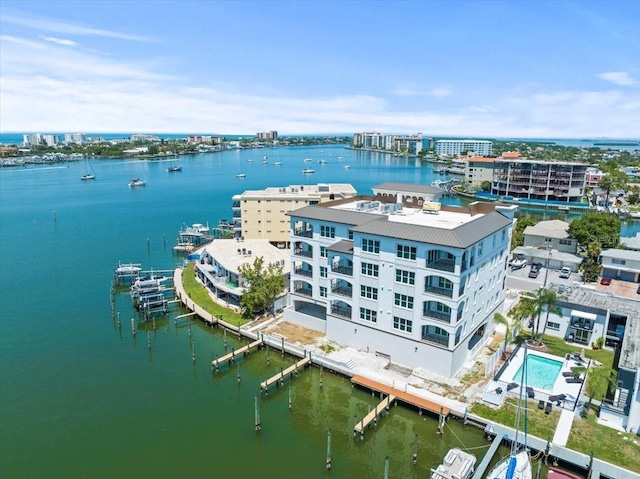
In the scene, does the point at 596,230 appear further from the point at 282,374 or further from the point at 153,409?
the point at 153,409

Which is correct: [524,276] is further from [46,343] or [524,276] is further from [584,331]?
[46,343]

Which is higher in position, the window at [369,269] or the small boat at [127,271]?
the window at [369,269]

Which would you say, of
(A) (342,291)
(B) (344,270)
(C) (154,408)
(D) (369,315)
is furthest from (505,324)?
(C) (154,408)

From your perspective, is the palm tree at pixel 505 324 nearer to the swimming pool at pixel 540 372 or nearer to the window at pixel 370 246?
the swimming pool at pixel 540 372

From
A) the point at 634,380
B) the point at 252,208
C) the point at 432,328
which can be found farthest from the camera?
the point at 252,208

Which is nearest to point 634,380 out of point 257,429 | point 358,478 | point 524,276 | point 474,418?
point 474,418

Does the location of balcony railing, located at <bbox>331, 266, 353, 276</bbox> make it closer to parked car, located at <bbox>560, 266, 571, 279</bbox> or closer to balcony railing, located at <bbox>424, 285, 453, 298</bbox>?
balcony railing, located at <bbox>424, 285, 453, 298</bbox>

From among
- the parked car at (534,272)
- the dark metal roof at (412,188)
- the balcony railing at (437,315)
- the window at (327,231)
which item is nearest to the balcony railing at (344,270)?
the window at (327,231)
